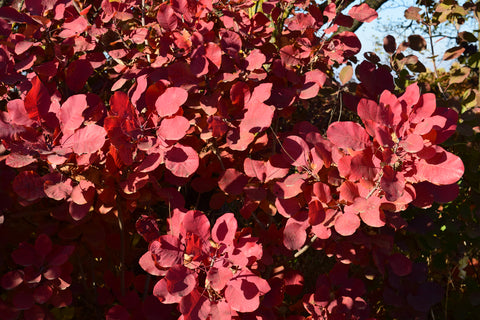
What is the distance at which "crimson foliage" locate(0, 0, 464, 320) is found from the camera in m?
1.40

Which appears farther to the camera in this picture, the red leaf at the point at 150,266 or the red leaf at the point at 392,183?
the red leaf at the point at 150,266

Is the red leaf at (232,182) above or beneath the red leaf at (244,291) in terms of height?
above

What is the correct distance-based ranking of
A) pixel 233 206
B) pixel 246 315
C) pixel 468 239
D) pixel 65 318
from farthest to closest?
1. pixel 233 206
2. pixel 468 239
3. pixel 65 318
4. pixel 246 315

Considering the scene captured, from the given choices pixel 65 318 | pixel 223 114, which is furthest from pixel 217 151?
pixel 65 318

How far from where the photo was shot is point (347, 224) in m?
1.44

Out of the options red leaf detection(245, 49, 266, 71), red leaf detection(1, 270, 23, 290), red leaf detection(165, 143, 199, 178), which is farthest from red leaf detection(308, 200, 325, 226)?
red leaf detection(1, 270, 23, 290)

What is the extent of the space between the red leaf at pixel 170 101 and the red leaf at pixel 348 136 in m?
0.40

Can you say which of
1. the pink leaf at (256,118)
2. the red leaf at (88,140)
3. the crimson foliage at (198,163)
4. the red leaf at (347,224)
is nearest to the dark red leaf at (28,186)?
the crimson foliage at (198,163)

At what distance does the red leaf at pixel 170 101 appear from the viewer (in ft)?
4.64

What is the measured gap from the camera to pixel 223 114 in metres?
1.57

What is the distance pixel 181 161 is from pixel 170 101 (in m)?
0.16

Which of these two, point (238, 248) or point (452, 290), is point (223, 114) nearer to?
point (238, 248)

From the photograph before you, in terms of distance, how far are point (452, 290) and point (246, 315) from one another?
63.6 inches

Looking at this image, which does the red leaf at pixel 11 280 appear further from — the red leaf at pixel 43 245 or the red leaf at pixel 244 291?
the red leaf at pixel 244 291
